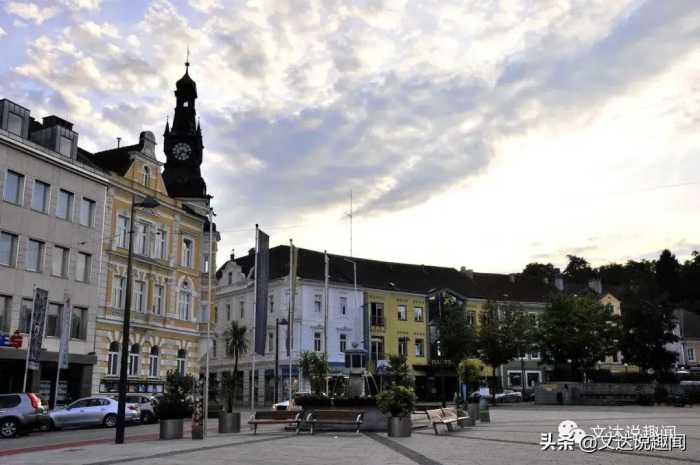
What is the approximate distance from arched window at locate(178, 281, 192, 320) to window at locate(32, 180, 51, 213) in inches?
477

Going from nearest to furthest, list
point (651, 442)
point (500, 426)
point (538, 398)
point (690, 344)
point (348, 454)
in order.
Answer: point (348, 454) < point (651, 442) < point (500, 426) < point (538, 398) < point (690, 344)

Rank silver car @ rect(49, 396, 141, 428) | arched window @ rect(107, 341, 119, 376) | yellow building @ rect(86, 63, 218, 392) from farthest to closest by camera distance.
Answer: yellow building @ rect(86, 63, 218, 392) < arched window @ rect(107, 341, 119, 376) < silver car @ rect(49, 396, 141, 428)

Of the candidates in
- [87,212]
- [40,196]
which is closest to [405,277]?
[87,212]

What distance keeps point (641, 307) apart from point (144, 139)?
127ft

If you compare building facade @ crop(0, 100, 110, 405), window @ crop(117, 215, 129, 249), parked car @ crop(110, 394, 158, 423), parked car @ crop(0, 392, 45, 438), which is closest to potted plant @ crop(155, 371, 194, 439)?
parked car @ crop(0, 392, 45, 438)

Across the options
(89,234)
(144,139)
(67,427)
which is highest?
(144,139)

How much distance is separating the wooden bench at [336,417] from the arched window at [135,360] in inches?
835

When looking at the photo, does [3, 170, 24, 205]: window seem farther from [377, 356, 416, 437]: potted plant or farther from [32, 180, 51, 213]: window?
[377, 356, 416, 437]: potted plant

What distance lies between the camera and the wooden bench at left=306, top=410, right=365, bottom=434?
23.1 meters

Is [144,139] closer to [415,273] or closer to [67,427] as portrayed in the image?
[67,427]

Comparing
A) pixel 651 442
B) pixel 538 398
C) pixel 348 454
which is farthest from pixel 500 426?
pixel 538 398

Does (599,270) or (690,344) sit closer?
(690,344)

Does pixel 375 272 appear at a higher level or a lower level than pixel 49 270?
higher

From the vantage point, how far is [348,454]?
16453 mm
